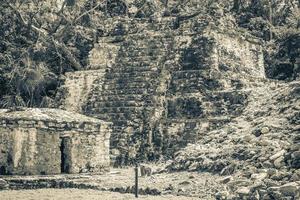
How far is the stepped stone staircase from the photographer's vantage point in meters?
17.1

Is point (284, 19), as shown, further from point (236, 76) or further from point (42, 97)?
point (42, 97)

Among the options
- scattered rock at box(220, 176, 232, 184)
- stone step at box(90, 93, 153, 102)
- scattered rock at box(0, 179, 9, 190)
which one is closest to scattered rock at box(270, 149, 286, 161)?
scattered rock at box(220, 176, 232, 184)

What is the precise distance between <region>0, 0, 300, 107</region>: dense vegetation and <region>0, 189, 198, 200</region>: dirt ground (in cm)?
847

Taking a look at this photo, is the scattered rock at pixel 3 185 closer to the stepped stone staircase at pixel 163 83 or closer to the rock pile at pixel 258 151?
the rock pile at pixel 258 151

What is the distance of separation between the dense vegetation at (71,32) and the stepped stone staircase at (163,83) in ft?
4.61

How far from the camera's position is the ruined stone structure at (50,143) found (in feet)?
44.5

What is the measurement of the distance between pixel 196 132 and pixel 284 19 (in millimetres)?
12021

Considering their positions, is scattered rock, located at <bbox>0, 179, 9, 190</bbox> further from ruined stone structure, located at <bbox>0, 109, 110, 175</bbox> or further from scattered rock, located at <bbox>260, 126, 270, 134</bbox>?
scattered rock, located at <bbox>260, 126, 270, 134</bbox>

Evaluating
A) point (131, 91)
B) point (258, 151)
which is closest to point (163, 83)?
point (131, 91)

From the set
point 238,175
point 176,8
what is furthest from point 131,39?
point 238,175

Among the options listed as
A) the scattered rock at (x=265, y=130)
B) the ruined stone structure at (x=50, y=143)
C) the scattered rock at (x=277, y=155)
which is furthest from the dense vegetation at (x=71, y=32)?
the scattered rock at (x=277, y=155)

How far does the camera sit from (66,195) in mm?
11734

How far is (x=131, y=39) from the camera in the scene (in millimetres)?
20438

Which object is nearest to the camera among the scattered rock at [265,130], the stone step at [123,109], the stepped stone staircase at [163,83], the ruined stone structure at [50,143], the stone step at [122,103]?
the scattered rock at [265,130]
